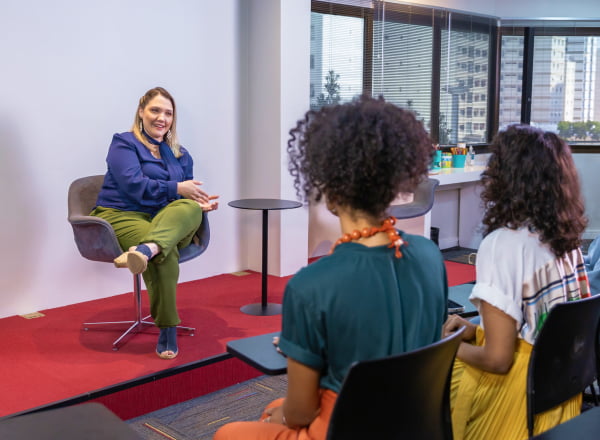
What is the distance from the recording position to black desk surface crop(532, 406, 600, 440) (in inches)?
44.7

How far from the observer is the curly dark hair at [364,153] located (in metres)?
1.30

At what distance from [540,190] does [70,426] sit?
1202mm

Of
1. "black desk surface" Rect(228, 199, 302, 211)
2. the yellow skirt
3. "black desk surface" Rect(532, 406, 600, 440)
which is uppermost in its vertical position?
"black desk surface" Rect(228, 199, 302, 211)

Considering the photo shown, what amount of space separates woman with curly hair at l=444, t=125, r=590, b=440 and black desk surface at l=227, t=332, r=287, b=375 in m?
0.47

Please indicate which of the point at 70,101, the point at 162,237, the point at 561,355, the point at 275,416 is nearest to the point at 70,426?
the point at 275,416

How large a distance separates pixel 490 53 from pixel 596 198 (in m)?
1.82

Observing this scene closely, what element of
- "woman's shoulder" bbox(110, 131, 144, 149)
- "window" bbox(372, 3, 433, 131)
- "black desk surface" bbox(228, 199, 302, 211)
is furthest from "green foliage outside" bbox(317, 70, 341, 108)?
"woman's shoulder" bbox(110, 131, 144, 149)

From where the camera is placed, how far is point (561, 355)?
66.4 inches

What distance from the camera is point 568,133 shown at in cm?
679

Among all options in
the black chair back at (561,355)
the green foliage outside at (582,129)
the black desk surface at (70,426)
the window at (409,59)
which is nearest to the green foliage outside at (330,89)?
the window at (409,59)

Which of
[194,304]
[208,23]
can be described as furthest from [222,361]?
[208,23]

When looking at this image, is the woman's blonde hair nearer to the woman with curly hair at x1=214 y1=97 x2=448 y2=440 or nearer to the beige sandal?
the beige sandal

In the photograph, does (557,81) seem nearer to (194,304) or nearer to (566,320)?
(194,304)

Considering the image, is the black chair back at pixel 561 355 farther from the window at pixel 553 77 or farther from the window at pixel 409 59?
the window at pixel 553 77
